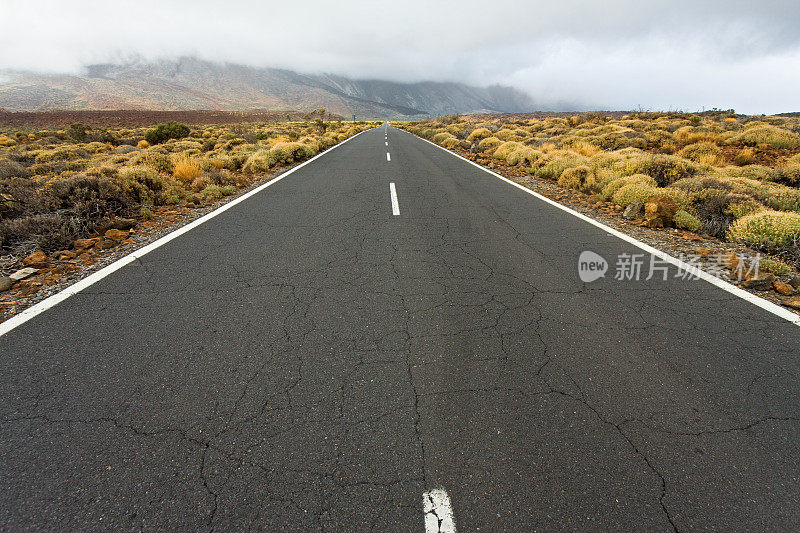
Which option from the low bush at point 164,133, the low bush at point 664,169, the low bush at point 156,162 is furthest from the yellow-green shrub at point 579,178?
the low bush at point 164,133

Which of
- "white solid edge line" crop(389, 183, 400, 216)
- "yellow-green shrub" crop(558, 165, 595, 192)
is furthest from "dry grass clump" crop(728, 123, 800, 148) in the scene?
"white solid edge line" crop(389, 183, 400, 216)

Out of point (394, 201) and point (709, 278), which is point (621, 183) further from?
point (394, 201)

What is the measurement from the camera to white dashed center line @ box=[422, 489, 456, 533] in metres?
1.71

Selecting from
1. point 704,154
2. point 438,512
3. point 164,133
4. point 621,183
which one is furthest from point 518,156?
point 164,133

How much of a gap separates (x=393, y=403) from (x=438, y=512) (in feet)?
2.53

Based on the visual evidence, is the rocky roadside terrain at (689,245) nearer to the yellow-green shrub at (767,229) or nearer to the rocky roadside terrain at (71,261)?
the yellow-green shrub at (767,229)

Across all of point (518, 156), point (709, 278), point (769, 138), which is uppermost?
point (769, 138)

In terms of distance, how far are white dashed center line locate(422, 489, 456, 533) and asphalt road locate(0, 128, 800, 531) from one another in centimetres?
3

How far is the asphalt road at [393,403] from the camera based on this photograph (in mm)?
1837

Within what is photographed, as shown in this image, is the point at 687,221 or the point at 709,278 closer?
the point at 709,278

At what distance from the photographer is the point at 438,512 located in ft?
5.84

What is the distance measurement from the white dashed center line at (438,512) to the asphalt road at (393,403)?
3cm

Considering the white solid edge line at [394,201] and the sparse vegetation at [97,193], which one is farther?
the white solid edge line at [394,201]

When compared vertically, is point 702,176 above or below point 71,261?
above
